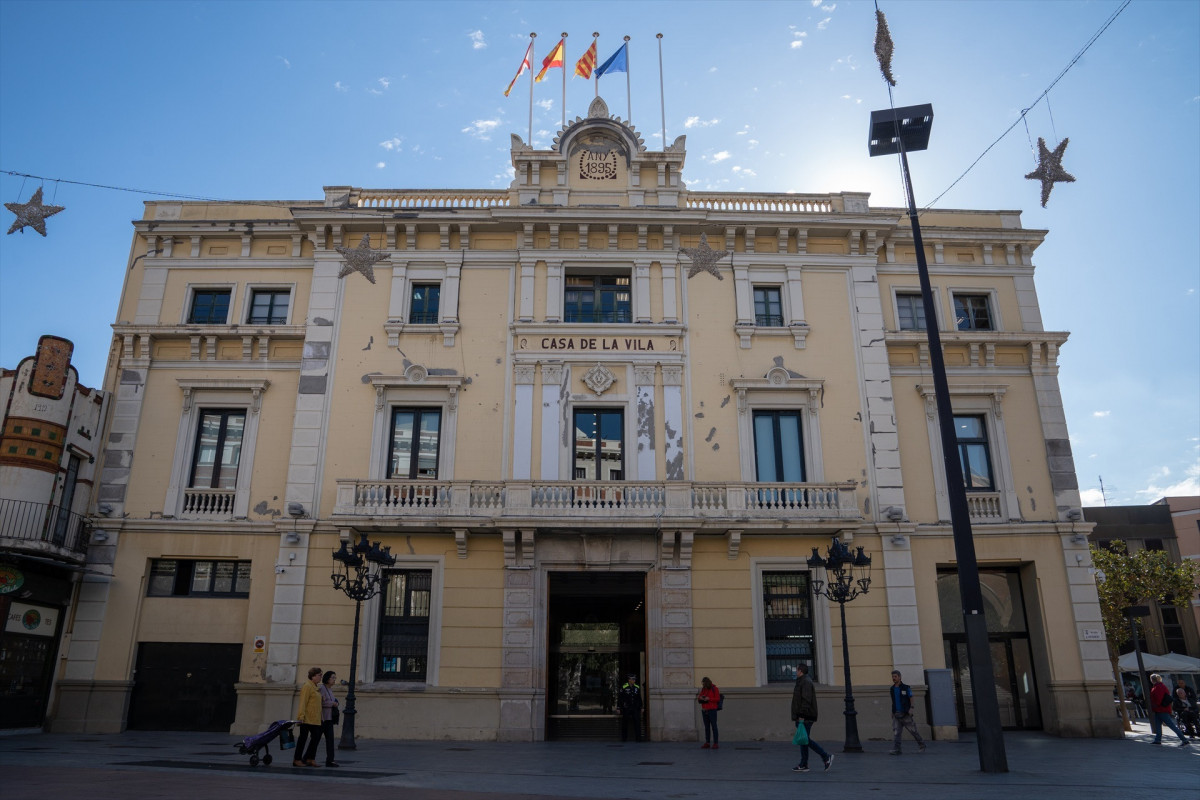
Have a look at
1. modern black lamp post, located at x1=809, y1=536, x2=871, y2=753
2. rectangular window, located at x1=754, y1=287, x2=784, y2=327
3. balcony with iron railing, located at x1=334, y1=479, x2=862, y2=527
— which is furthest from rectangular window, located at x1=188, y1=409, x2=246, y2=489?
modern black lamp post, located at x1=809, y1=536, x2=871, y2=753

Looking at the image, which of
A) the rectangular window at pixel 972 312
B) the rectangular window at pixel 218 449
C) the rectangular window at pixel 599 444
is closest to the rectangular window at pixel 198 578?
the rectangular window at pixel 218 449

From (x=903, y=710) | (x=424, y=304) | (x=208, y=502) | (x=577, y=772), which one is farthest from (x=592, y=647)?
(x=208, y=502)

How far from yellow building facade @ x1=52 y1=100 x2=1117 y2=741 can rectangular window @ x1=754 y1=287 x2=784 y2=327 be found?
8 centimetres

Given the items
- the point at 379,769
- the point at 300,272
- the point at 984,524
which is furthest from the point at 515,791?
the point at 300,272

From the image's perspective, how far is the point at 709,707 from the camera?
57.3 feet

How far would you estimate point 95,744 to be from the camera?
53.6ft

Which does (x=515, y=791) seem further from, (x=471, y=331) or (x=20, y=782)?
(x=471, y=331)

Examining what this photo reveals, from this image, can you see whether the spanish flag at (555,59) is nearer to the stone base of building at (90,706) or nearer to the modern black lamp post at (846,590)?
the modern black lamp post at (846,590)

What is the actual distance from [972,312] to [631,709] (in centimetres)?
1502

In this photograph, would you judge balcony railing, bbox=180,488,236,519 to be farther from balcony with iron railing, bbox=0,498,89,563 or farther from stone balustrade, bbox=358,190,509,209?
stone balustrade, bbox=358,190,509,209

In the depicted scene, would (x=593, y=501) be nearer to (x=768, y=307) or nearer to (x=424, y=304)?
(x=424, y=304)

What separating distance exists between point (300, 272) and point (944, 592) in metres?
20.0

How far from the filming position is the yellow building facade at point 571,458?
19641 mm

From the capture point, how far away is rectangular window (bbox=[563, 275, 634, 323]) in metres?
22.7
